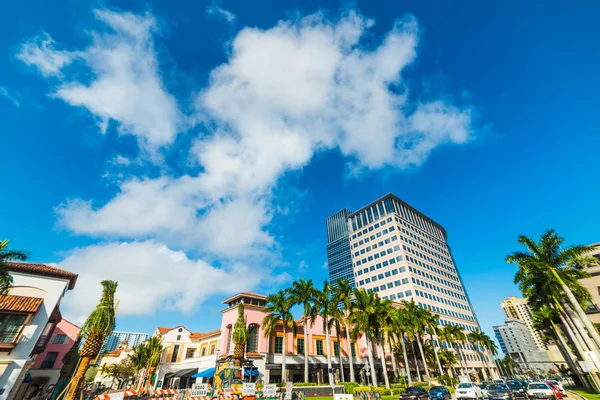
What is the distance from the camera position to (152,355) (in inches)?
1684

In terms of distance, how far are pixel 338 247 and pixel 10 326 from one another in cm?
11341

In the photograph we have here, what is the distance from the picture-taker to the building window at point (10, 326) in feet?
77.7

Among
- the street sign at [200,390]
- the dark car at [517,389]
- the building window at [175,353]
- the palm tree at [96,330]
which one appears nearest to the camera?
the street sign at [200,390]

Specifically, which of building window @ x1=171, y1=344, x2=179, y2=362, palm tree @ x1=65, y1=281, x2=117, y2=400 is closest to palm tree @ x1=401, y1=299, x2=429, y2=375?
building window @ x1=171, y1=344, x2=179, y2=362

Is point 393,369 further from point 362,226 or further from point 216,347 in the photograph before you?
point 362,226

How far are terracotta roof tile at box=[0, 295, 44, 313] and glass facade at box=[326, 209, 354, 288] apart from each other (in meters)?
97.1

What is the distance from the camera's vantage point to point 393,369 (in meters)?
53.5

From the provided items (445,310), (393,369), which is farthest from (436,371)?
(445,310)

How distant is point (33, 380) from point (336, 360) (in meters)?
→ 44.0

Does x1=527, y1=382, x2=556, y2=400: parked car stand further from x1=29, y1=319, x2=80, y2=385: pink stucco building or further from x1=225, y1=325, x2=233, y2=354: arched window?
x1=29, y1=319, x2=80, y2=385: pink stucco building

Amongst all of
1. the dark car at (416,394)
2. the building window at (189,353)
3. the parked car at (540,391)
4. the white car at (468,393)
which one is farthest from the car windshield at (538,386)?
the building window at (189,353)

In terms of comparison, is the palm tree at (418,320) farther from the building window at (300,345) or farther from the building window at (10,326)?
the building window at (10,326)

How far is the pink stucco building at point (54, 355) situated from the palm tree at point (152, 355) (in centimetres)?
1152

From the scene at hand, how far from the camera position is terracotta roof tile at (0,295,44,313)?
24261 millimetres
